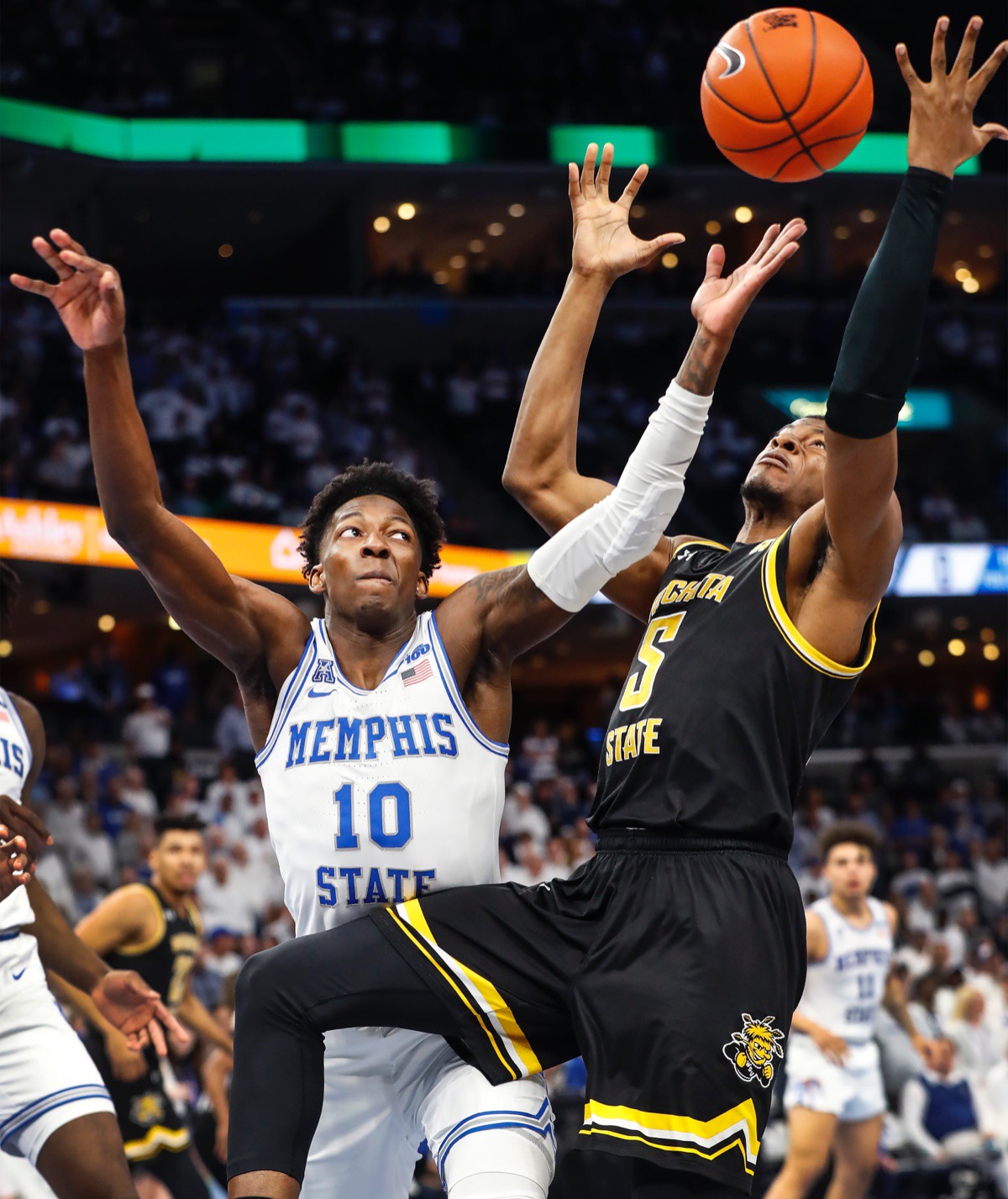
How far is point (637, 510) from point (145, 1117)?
436 centimetres

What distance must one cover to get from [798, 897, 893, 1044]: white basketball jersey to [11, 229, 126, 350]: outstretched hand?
6.23 m

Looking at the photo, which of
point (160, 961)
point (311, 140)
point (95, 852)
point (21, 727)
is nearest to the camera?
point (21, 727)

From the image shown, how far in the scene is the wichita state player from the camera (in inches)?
141

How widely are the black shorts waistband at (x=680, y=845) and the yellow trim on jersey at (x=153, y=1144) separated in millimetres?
3815

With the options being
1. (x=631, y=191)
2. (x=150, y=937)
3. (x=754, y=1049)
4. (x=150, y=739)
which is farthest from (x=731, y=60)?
(x=150, y=739)

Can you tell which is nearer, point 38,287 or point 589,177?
point 38,287

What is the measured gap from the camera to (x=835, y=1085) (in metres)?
8.34

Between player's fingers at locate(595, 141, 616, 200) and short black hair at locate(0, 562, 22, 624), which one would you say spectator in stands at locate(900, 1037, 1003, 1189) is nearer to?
short black hair at locate(0, 562, 22, 624)

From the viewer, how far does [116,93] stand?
908 inches

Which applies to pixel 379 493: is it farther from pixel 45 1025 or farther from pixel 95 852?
pixel 95 852

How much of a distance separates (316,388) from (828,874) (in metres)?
15.2

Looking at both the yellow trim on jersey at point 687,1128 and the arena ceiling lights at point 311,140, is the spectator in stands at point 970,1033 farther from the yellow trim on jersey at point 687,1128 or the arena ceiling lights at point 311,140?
the arena ceiling lights at point 311,140

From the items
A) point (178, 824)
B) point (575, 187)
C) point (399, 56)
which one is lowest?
point (178, 824)

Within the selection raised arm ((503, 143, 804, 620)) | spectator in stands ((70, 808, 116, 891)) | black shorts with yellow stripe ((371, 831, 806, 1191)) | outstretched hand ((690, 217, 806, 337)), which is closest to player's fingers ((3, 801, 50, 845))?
black shorts with yellow stripe ((371, 831, 806, 1191))
